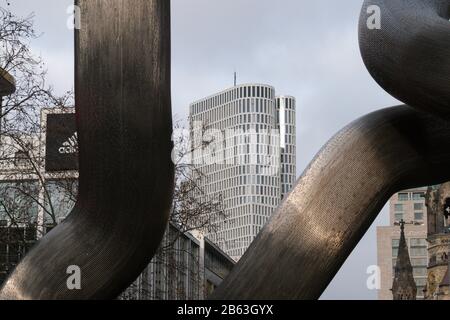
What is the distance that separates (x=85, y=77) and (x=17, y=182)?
15260mm

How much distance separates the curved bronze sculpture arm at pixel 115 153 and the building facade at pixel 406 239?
10487 cm

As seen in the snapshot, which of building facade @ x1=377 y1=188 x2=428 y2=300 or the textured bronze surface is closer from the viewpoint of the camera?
the textured bronze surface

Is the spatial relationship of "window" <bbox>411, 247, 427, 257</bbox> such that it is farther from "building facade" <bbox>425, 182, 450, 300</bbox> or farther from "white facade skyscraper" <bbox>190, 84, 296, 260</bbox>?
"white facade skyscraper" <bbox>190, 84, 296, 260</bbox>

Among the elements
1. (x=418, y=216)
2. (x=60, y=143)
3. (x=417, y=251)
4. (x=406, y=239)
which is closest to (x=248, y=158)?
(x=418, y=216)

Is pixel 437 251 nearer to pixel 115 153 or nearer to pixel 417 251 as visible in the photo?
pixel 417 251

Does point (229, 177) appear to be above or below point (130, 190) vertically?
above

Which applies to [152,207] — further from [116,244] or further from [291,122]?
[291,122]

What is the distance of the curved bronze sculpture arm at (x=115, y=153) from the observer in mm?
4992

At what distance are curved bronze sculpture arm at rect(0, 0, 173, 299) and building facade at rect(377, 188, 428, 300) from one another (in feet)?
344

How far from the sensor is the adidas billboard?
19781mm

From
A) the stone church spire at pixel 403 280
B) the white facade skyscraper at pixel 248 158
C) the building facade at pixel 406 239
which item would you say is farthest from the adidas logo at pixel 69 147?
the white facade skyscraper at pixel 248 158

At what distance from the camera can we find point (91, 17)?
16.9 feet

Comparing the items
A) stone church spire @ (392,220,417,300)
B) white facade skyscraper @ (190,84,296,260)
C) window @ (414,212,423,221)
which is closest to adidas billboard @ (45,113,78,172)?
stone church spire @ (392,220,417,300)
